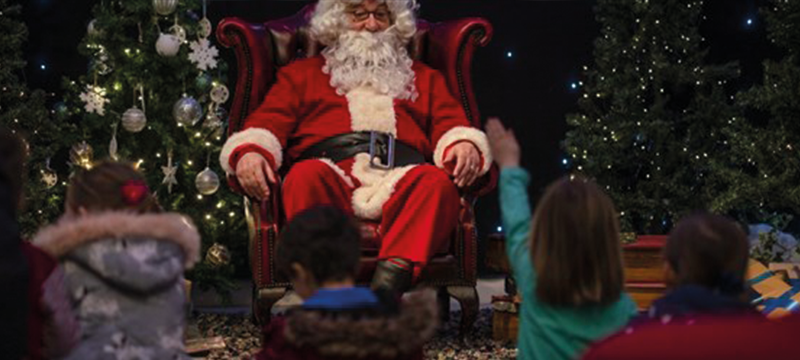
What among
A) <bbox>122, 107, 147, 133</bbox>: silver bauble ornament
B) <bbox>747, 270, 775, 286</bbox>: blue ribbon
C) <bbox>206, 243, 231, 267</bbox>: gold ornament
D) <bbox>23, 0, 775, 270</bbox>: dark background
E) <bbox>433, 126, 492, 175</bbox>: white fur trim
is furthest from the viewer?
<bbox>23, 0, 775, 270</bbox>: dark background

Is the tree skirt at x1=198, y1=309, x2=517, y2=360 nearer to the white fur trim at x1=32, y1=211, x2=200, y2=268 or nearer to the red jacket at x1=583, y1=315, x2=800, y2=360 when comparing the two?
the white fur trim at x1=32, y1=211, x2=200, y2=268

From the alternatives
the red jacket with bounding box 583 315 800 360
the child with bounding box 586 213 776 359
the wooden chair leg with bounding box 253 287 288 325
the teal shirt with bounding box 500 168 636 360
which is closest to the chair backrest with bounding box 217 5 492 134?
the wooden chair leg with bounding box 253 287 288 325

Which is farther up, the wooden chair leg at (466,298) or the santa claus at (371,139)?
the santa claus at (371,139)

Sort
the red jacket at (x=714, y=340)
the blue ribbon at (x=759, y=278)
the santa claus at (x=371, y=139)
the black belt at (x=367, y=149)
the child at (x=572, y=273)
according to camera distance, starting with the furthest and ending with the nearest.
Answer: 1. the black belt at (x=367, y=149)
2. the santa claus at (x=371, y=139)
3. the blue ribbon at (x=759, y=278)
4. the child at (x=572, y=273)
5. the red jacket at (x=714, y=340)

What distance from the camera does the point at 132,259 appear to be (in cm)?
263

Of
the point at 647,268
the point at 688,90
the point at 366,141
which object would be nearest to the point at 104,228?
the point at 366,141

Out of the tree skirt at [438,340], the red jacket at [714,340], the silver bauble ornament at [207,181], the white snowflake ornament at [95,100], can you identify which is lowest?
the tree skirt at [438,340]

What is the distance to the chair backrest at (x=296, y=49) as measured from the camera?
17.4 ft

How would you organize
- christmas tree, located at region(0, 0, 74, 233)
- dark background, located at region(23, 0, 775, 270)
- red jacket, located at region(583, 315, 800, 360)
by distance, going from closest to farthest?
1. red jacket, located at region(583, 315, 800, 360)
2. christmas tree, located at region(0, 0, 74, 233)
3. dark background, located at region(23, 0, 775, 270)

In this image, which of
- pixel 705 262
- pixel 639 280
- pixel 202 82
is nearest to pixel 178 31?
pixel 202 82

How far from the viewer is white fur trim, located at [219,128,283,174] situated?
16.2ft

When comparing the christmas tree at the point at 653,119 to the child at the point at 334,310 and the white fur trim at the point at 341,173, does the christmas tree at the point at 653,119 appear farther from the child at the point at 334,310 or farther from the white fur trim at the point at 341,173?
the child at the point at 334,310

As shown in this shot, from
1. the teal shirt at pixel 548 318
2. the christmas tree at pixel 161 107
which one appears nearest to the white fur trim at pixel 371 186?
the christmas tree at pixel 161 107

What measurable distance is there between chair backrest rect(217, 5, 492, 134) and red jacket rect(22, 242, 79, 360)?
268cm
